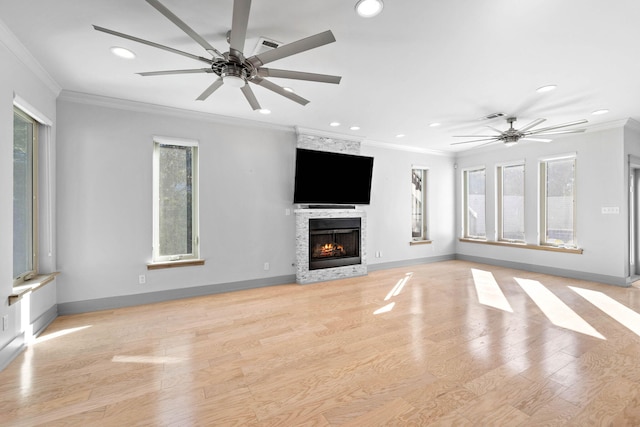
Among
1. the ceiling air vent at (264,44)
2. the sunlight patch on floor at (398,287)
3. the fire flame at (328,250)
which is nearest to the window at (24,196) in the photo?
the ceiling air vent at (264,44)

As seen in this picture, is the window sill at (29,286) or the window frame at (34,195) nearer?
the window sill at (29,286)

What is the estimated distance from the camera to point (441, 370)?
7.88 ft

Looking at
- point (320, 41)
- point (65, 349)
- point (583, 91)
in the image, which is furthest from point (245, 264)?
point (583, 91)

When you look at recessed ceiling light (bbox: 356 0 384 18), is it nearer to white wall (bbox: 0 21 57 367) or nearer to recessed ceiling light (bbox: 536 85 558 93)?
recessed ceiling light (bbox: 536 85 558 93)

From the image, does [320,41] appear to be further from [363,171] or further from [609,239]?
[609,239]

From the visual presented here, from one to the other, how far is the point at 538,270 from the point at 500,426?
18.2 ft

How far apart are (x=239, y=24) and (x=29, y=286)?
3.46 metres

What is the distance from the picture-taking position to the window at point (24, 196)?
3004mm

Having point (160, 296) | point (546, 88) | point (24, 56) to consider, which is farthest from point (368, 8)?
point (160, 296)

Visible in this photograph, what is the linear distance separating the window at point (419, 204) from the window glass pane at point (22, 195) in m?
6.84

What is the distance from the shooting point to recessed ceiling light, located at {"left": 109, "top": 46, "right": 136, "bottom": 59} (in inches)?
105

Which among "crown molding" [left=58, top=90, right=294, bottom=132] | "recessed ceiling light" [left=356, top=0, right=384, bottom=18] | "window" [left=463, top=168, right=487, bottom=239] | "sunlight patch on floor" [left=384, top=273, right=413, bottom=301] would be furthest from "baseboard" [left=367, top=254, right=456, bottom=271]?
"recessed ceiling light" [left=356, top=0, right=384, bottom=18]

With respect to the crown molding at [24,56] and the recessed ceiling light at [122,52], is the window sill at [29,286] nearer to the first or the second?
the crown molding at [24,56]

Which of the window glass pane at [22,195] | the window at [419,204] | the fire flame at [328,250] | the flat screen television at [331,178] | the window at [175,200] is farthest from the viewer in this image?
the window at [419,204]
